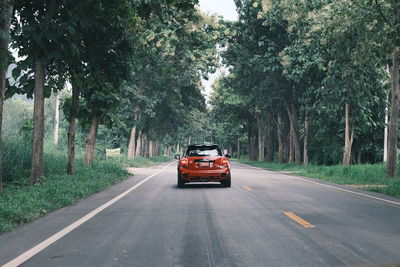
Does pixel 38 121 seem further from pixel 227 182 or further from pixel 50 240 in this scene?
pixel 50 240

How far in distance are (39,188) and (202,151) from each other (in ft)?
19.3

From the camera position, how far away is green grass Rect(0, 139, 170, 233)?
8.45 metres

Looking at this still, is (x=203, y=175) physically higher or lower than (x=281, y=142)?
lower

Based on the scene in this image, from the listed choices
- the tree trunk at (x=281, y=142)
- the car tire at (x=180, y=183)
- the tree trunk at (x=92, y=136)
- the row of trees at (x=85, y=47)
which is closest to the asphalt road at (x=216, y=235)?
the row of trees at (x=85, y=47)

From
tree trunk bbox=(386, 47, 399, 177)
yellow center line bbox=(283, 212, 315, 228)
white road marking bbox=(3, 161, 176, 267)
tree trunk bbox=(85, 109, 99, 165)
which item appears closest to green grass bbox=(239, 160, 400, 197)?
tree trunk bbox=(386, 47, 399, 177)

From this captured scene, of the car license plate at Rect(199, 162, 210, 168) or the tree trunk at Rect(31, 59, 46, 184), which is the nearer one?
the tree trunk at Rect(31, 59, 46, 184)

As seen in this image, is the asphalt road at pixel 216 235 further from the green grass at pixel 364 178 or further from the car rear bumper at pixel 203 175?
the green grass at pixel 364 178

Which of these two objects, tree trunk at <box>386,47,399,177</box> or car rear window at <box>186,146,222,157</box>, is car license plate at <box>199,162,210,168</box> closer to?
car rear window at <box>186,146,222,157</box>

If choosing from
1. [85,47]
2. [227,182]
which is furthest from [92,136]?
[227,182]

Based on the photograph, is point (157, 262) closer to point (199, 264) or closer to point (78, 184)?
point (199, 264)

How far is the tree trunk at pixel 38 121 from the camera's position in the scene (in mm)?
13672

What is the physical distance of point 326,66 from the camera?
27.7 metres

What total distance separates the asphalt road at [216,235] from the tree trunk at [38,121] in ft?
11.5

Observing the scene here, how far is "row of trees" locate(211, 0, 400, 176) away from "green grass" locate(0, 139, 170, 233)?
11.0 metres
